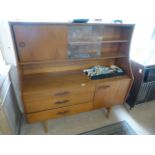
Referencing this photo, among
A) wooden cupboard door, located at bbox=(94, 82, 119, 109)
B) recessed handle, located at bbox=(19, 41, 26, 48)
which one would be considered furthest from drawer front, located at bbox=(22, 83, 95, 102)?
recessed handle, located at bbox=(19, 41, 26, 48)

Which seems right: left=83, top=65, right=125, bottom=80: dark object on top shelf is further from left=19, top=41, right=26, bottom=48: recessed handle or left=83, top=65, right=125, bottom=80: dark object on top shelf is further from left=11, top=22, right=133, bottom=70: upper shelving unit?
left=19, top=41, right=26, bottom=48: recessed handle

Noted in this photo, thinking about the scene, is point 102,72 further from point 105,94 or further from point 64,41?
point 64,41

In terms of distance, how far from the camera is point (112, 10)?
175 cm

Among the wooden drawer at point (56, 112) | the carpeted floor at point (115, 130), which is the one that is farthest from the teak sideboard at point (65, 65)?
the carpeted floor at point (115, 130)

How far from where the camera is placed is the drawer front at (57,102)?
142 centimetres

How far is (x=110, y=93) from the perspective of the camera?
5.63 ft

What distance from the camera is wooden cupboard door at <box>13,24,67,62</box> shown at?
50.2 inches

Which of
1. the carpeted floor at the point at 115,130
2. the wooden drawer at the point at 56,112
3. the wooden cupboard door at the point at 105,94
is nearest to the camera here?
the wooden drawer at the point at 56,112

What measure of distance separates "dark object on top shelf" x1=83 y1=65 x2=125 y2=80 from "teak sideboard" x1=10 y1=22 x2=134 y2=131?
0.06 meters

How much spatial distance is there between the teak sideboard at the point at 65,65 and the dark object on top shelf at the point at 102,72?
6 centimetres

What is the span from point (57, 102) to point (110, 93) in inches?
27.1

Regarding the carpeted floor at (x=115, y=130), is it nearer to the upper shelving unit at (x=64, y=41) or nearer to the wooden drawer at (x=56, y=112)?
the wooden drawer at (x=56, y=112)
